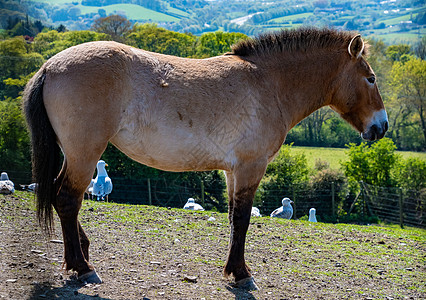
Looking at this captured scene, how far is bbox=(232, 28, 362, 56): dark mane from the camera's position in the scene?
6.12m

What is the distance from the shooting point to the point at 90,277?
5.02 metres

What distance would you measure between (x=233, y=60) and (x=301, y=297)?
295cm

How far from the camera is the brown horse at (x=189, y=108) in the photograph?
486 centimetres

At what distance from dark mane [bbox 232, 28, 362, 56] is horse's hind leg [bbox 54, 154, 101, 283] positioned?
8.22ft

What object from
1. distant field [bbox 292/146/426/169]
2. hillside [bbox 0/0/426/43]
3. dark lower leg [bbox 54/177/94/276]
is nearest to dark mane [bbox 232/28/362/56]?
dark lower leg [bbox 54/177/94/276]

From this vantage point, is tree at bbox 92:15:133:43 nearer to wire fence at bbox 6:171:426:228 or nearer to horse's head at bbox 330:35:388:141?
wire fence at bbox 6:171:426:228

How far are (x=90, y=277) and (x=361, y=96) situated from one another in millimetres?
4072

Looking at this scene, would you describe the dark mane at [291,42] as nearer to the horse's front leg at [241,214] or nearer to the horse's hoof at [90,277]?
the horse's front leg at [241,214]

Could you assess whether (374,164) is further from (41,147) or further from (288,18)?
(288,18)

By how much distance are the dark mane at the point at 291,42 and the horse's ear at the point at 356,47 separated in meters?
0.20

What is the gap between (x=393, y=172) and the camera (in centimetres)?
3531

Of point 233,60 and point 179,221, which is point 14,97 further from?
point 233,60

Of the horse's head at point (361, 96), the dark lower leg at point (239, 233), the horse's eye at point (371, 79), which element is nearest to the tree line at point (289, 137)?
the dark lower leg at point (239, 233)

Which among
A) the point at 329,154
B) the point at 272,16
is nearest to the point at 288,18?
the point at 272,16
